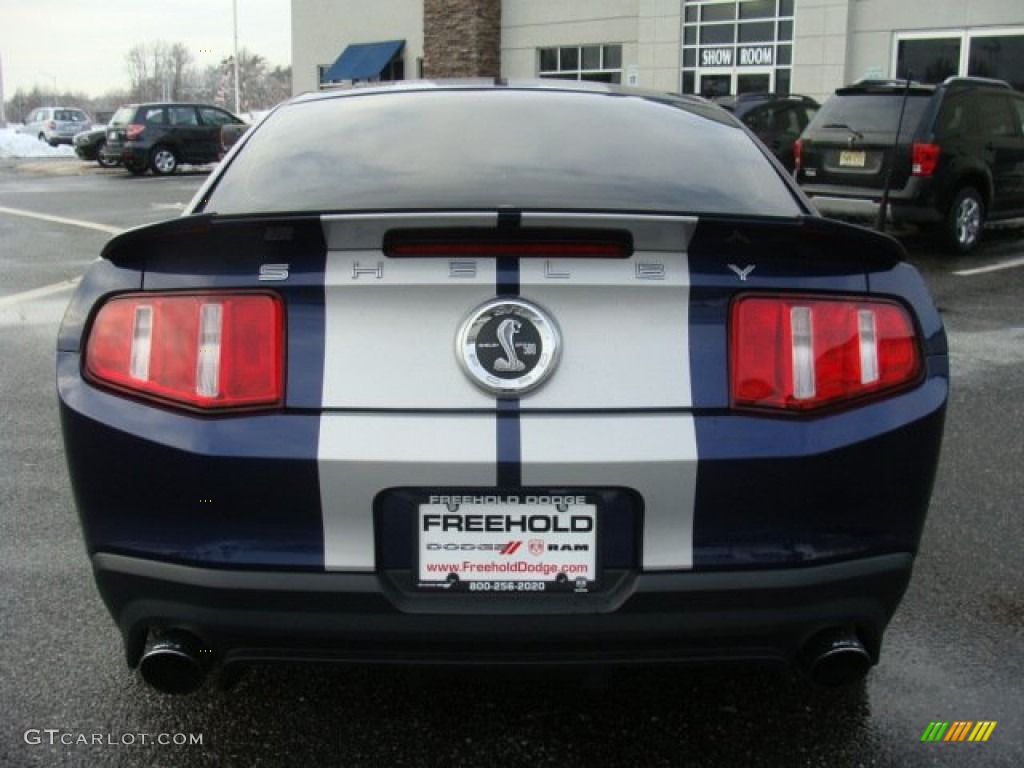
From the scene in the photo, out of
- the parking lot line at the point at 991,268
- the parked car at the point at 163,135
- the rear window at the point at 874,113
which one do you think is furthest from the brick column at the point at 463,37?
the parking lot line at the point at 991,268

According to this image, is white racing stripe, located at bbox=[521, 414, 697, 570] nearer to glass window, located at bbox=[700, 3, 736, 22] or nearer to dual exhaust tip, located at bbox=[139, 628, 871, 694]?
dual exhaust tip, located at bbox=[139, 628, 871, 694]

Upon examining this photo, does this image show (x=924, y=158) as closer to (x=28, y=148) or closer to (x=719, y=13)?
(x=719, y=13)

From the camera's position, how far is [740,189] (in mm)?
2883

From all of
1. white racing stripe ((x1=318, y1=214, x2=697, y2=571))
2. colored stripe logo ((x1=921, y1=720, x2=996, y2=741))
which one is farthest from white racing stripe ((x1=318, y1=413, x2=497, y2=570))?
colored stripe logo ((x1=921, y1=720, x2=996, y2=741))

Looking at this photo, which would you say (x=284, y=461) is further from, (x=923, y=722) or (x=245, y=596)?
(x=923, y=722)

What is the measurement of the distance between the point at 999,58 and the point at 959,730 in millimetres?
22897

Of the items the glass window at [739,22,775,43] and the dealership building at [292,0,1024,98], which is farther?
the glass window at [739,22,775,43]

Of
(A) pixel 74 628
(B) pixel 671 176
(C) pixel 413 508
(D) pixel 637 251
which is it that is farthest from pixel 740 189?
(A) pixel 74 628

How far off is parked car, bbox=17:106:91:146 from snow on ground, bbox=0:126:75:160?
0.30 metres

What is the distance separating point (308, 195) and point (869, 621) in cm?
161

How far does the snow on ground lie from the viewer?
38.6m

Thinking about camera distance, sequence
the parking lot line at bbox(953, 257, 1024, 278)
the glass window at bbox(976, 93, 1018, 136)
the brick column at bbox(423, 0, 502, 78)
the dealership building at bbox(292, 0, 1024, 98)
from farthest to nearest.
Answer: the brick column at bbox(423, 0, 502, 78), the dealership building at bbox(292, 0, 1024, 98), the glass window at bbox(976, 93, 1018, 136), the parking lot line at bbox(953, 257, 1024, 278)

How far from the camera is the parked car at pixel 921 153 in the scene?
433 inches

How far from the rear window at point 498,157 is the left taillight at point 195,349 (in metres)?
0.34
